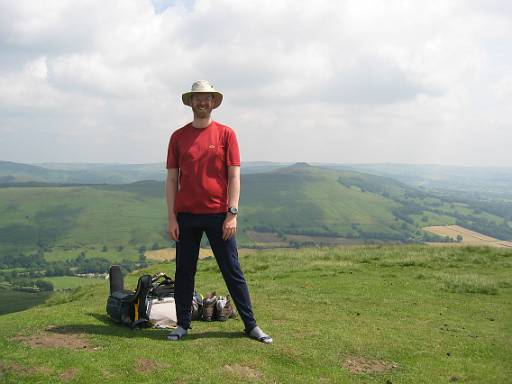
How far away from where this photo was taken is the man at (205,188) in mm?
8445

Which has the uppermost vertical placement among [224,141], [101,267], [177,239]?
[224,141]

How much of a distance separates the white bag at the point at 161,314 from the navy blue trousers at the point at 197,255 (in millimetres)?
1005

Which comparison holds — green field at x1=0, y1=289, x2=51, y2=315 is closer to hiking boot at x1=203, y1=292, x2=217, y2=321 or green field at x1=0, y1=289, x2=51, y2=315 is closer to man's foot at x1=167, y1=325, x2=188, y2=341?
hiking boot at x1=203, y1=292, x2=217, y2=321

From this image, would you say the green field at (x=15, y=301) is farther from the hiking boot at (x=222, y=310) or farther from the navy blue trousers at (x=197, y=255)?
the navy blue trousers at (x=197, y=255)

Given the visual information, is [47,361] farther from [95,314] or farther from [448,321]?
[448,321]

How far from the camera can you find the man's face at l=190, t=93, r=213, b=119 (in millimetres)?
8547

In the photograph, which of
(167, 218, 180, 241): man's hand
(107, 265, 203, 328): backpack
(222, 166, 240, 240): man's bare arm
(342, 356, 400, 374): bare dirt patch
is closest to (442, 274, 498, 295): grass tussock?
(342, 356, 400, 374): bare dirt patch

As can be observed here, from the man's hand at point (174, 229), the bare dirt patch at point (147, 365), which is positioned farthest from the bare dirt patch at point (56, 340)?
the man's hand at point (174, 229)

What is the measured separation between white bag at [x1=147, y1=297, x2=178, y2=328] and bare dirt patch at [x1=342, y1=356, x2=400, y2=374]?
4.01 m

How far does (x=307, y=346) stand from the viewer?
8914mm

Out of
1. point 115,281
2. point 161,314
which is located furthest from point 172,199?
point 115,281

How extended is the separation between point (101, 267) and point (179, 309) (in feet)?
528

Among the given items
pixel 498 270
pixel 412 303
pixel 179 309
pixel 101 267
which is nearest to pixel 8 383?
pixel 179 309

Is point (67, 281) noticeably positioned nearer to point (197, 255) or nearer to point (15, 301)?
point (15, 301)
